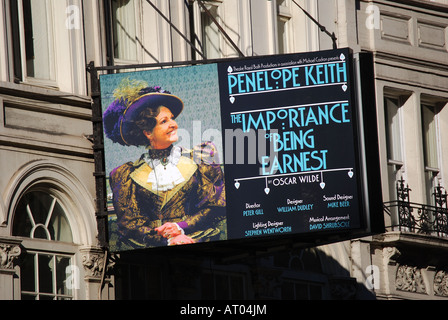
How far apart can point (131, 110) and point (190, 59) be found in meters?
3.22

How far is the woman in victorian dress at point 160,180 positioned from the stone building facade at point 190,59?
→ 636mm

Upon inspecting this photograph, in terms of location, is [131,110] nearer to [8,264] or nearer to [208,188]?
[208,188]

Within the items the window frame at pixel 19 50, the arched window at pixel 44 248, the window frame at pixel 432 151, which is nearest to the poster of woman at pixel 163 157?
the arched window at pixel 44 248

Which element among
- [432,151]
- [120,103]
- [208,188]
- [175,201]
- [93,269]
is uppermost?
[432,151]

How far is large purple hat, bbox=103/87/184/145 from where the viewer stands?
24.7m

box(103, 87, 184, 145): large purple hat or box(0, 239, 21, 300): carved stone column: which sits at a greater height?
box(103, 87, 184, 145): large purple hat

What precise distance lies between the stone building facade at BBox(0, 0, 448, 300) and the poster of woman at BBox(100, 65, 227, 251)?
52 centimetres

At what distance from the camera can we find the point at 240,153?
24.3m

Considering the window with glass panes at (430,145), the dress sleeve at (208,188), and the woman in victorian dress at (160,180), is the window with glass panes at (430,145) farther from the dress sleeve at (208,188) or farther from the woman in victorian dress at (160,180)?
the woman in victorian dress at (160,180)

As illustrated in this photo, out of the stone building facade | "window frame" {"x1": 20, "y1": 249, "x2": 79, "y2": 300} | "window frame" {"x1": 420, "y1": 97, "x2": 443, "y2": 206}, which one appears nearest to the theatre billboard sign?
the stone building facade

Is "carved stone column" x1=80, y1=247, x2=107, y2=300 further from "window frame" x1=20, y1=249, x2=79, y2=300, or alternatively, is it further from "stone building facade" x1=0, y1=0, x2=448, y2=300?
"window frame" x1=20, y1=249, x2=79, y2=300

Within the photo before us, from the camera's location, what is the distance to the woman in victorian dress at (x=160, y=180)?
24.3 metres

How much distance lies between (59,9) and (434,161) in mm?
10758

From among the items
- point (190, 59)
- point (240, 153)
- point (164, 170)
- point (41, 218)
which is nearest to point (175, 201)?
point (164, 170)
